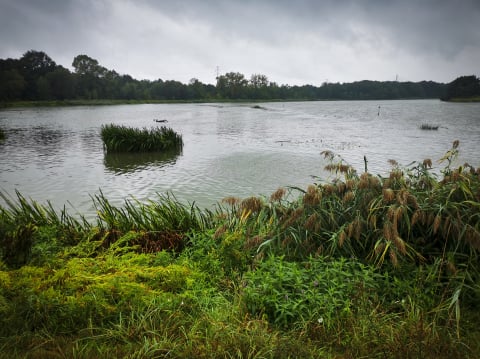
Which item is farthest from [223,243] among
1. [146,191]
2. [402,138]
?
[402,138]

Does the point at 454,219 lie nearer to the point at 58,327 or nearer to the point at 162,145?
the point at 58,327

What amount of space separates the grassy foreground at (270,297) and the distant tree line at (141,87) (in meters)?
106

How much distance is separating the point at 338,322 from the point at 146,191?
30.8 feet

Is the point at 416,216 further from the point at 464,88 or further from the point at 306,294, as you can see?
the point at 464,88

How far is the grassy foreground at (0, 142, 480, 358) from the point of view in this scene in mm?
2740

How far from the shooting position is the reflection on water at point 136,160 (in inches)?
611

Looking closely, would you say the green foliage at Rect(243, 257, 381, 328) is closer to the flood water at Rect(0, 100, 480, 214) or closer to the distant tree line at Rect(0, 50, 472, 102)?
the flood water at Rect(0, 100, 480, 214)

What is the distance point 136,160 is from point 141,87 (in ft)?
480

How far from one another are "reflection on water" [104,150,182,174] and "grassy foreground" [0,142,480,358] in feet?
36.8

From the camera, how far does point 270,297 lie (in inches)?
130

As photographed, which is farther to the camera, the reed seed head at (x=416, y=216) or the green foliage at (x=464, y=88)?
the green foliage at (x=464, y=88)

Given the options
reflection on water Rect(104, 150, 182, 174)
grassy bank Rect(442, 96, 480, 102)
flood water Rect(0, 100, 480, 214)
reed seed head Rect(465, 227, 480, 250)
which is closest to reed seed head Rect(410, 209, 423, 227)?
reed seed head Rect(465, 227, 480, 250)

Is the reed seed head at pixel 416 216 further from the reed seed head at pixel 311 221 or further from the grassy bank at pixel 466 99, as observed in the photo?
the grassy bank at pixel 466 99

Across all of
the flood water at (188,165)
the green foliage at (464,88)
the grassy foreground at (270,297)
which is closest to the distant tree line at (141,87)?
the green foliage at (464,88)
